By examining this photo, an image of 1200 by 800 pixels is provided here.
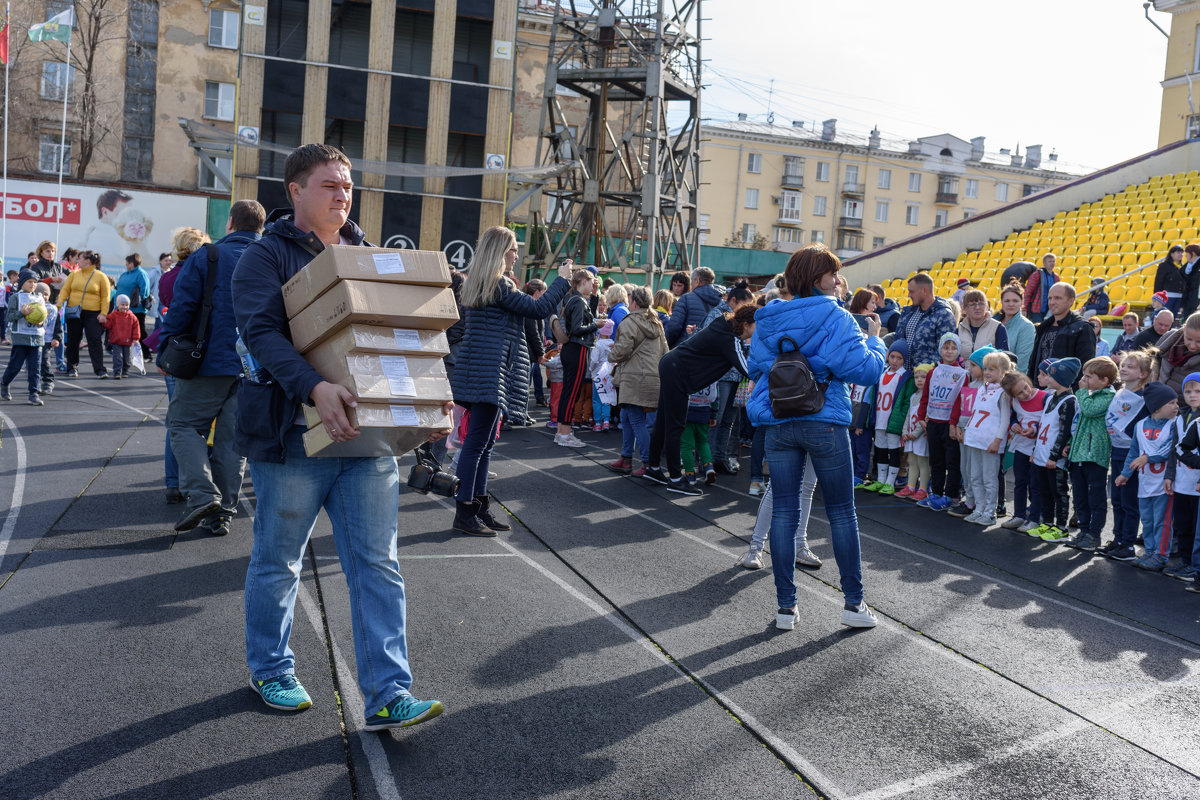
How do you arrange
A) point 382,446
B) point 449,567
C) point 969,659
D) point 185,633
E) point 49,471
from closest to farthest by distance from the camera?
point 382,446, point 185,633, point 969,659, point 449,567, point 49,471

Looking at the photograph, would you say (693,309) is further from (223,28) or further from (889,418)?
(223,28)

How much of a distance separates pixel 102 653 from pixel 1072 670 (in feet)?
16.5

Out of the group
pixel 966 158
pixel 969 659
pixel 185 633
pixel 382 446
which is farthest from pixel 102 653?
pixel 966 158

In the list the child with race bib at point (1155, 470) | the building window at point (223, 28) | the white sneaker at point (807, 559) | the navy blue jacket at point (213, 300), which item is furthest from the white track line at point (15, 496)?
the building window at point (223, 28)

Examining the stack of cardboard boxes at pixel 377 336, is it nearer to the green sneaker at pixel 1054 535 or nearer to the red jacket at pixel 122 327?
the green sneaker at pixel 1054 535

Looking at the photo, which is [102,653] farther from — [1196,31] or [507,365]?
[1196,31]

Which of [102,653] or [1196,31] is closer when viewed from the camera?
[102,653]

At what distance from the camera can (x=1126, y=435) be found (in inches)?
330

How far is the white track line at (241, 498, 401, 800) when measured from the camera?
12.0 feet

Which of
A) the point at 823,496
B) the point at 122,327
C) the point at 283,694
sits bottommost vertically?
the point at 283,694

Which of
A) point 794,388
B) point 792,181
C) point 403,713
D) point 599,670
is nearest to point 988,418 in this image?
point 794,388

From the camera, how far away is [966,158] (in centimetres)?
8000

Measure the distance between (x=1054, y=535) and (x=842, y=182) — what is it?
7207 cm

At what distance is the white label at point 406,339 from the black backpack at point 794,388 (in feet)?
8.27
